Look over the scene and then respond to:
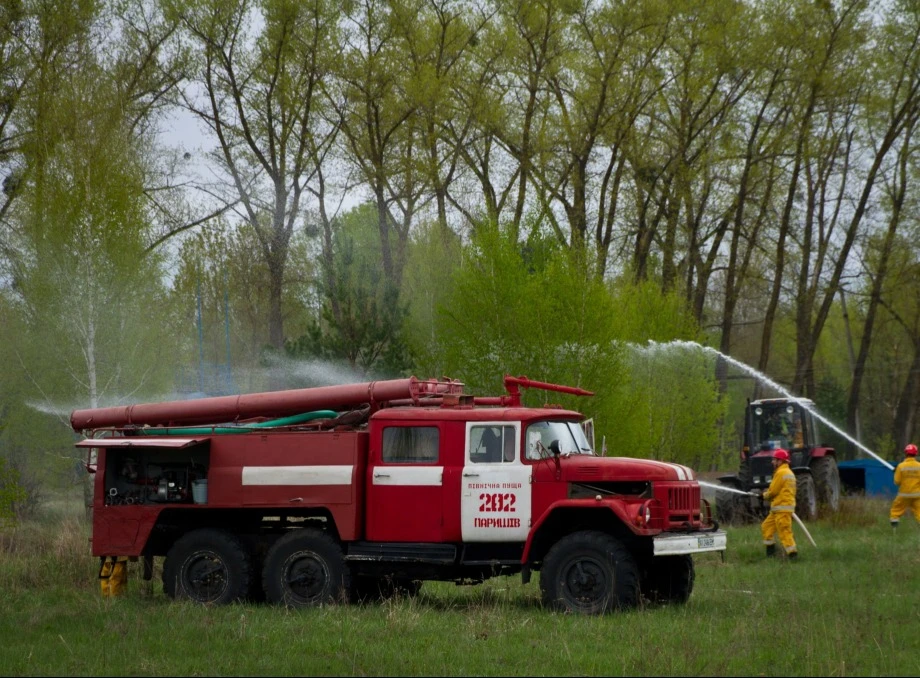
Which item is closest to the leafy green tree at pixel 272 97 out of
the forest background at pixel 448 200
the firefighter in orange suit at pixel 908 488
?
the forest background at pixel 448 200

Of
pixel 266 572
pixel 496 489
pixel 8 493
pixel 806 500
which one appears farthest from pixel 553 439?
pixel 806 500

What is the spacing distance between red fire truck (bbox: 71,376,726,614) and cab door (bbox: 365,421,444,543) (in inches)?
0.6

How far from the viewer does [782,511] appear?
18453mm

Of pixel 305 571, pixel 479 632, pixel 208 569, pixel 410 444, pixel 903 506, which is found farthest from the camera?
pixel 903 506

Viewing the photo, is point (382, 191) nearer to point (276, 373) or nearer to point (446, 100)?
point (446, 100)

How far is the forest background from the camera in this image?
2492 centimetres

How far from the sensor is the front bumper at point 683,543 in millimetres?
12703

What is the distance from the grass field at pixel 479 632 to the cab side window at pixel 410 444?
165 cm

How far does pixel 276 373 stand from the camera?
1066 inches

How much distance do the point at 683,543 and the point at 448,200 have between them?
26049 mm

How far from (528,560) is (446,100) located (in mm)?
23290

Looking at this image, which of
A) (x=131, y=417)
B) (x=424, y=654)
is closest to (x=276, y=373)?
(x=131, y=417)

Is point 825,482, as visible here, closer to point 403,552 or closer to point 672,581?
point 672,581

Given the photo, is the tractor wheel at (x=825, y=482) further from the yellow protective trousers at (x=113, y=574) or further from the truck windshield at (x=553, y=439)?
the yellow protective trousers at (x=113, y=574)
